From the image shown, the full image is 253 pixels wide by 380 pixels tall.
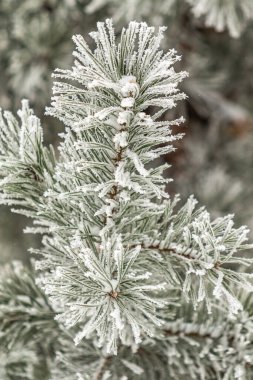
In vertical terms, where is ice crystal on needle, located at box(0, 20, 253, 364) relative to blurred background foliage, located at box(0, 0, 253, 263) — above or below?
below

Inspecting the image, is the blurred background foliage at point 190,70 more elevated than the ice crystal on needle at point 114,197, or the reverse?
the blurred background foliage at point 190,70

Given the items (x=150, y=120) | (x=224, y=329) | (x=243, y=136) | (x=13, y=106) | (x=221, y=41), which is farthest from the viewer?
(x=243, y=136)

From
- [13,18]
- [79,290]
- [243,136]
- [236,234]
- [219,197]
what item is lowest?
[79,290]

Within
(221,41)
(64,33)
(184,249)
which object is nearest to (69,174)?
(184,249)

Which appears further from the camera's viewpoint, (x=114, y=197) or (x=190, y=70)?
(x=190, y=70)

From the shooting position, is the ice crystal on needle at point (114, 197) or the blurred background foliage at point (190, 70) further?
the blurred background foliage at point (190, 70)

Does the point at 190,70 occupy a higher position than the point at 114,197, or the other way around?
the point at 190,70

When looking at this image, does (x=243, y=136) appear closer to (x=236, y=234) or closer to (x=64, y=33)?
(x=64, y=33)

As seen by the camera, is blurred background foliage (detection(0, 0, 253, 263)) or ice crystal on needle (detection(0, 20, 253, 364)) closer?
ice crystal on needle (detection(0, 20, 253, 364))
